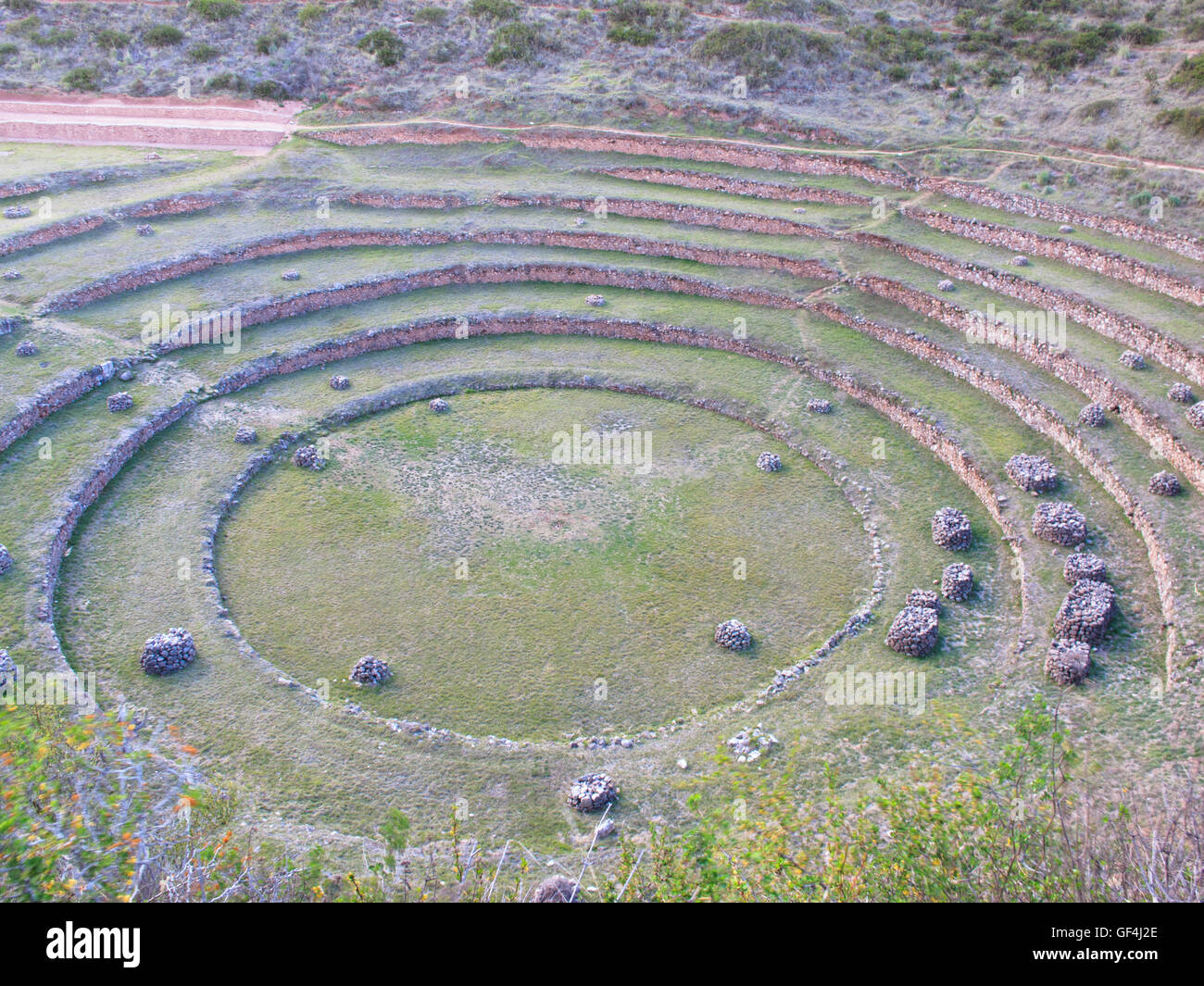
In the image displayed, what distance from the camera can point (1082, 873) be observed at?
8.91 meters

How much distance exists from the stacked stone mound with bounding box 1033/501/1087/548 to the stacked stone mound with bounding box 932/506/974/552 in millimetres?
1590

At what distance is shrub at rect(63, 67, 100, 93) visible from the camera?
1932 inches

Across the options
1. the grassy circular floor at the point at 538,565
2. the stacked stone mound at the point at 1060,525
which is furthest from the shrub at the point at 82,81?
the stacked stone mound at the point at 1060,525

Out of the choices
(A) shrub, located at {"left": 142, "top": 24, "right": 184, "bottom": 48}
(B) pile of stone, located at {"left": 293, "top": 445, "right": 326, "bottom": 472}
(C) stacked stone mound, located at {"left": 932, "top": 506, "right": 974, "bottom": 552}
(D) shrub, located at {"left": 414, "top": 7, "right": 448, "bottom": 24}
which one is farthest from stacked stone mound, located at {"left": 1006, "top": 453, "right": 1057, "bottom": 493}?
(A) shrub, located at {"left": 142, "top": 24, "right": 184, "bottom": 48}

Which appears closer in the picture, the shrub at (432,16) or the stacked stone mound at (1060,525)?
the stacked stone mound at (1060,525)

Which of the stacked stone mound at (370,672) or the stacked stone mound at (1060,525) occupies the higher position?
the stacked stone mound at (1060,525)

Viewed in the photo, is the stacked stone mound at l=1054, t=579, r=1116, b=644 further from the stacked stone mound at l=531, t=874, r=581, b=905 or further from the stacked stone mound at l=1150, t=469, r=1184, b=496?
the stacked stone mound at l=531, t=874, r=581, b=905

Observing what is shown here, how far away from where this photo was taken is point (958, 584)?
20.5 meters

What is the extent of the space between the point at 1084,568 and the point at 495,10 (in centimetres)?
5040

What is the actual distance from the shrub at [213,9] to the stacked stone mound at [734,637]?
53430 millimetres

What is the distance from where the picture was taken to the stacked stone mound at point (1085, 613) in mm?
18234

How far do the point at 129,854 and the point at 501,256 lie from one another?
91.4 ft

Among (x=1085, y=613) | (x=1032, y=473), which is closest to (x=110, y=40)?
(x=1032, y=473)

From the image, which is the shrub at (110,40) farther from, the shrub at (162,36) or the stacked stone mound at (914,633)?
the stacked stone mound at (914,633)
